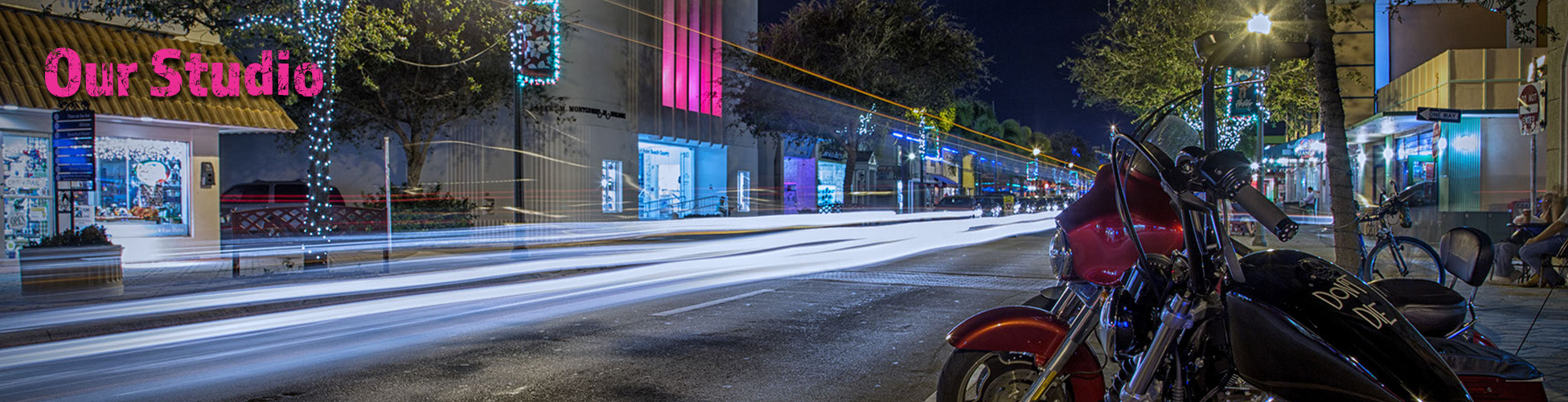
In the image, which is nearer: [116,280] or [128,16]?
[116,280]

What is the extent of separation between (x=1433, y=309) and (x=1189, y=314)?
1136 millimetres

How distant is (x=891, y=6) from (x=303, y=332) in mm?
27437

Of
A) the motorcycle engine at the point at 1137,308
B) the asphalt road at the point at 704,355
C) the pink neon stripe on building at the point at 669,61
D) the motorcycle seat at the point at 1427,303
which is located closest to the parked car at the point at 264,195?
the pink neon stripe on building at the point at 669,61

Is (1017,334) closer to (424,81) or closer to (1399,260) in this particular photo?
(1399,260)

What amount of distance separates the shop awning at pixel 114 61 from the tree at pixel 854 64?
19.2 m

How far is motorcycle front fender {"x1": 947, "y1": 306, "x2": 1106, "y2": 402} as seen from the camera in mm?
3824

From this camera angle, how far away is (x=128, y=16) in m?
16.3

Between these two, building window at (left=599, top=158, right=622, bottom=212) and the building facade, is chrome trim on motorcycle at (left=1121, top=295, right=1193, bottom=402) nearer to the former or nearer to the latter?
the building facade

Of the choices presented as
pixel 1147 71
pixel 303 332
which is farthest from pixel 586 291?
pixel 1147 71

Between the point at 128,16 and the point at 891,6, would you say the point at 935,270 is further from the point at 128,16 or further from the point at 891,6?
the point at 891,6

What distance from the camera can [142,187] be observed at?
55.3ft

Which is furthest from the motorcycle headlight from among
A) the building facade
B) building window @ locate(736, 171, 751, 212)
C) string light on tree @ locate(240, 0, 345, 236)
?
building window @ locate(736, 171, 751, 212)

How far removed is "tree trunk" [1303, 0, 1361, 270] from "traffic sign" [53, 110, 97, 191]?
49.4ft

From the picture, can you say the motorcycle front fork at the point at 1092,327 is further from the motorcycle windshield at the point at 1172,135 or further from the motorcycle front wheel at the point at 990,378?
the motorcycle windshield at the point at 1172,135
